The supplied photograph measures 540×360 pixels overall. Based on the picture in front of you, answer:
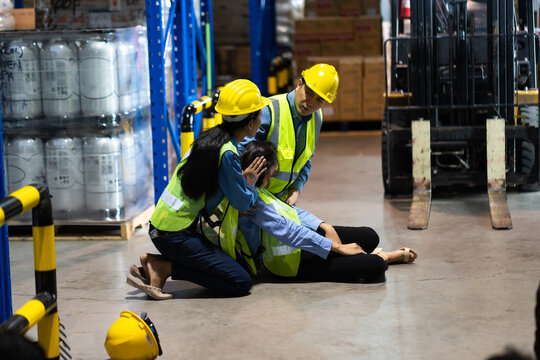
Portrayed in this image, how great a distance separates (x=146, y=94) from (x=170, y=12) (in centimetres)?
81

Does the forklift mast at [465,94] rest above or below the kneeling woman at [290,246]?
above

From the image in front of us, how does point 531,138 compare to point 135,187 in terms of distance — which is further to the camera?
point 531,138

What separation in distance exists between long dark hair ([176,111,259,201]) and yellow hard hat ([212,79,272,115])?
2.9 inches

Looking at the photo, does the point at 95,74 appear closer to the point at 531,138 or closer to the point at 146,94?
the point at 146,94

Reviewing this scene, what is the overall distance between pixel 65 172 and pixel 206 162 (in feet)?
8.68

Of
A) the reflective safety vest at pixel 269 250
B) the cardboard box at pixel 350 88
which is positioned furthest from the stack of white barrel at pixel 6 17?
the cardboard box at pixel 350 88

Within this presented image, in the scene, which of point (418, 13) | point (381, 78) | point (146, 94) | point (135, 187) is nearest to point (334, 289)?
point (135, 187)

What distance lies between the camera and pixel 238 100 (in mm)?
5348

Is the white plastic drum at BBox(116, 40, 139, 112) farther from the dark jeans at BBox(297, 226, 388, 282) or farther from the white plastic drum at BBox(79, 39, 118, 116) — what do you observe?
the dark jeans at BBox(297, 226, 388, 282)

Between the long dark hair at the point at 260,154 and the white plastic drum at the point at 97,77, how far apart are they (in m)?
2.25

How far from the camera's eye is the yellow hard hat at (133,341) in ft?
14.8

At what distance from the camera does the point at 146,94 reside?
8.34 m

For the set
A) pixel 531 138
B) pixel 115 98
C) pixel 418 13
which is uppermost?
pixel 418 13

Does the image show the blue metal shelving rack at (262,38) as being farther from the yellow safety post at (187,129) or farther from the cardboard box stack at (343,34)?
the yellow safety post at (187,129)
